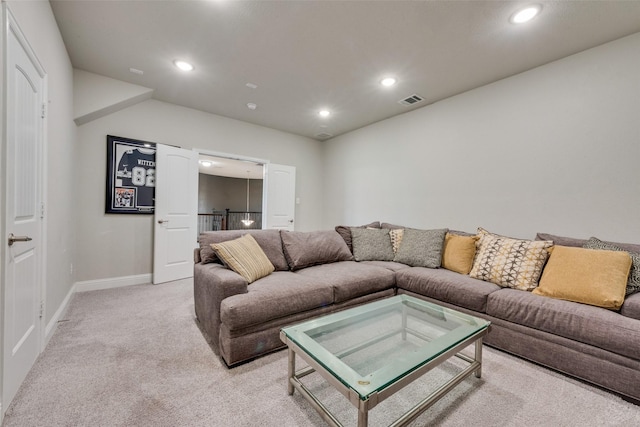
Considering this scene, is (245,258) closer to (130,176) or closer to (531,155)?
(130,176)

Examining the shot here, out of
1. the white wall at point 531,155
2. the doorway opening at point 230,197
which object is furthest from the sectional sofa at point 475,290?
the doorway opening at point 230,197

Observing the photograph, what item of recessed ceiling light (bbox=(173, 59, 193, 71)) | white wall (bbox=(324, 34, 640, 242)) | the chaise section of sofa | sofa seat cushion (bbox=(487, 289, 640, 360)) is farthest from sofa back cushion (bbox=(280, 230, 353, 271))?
recessed ceiling light (bbox=(173, 59, 193, 71))

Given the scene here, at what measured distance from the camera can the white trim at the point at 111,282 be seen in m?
3.28

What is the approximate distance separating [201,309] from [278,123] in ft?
11.3

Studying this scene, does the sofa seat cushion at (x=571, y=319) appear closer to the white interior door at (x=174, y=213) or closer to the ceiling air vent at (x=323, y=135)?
the white interior door at (x=174, y=213)

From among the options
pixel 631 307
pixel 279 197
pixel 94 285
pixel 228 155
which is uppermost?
pixel 228 155

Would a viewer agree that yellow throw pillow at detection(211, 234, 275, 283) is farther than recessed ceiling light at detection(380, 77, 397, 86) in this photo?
No

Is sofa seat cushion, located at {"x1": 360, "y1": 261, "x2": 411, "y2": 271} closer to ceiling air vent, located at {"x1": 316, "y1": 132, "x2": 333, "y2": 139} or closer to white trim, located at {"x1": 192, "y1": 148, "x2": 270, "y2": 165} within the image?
white trim, located at {"x1": 192, "y1": 148, "x2": 270, "y2": 165}

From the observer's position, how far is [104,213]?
3.45 meters

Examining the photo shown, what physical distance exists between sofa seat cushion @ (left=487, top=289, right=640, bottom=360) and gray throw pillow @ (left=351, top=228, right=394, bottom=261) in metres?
1.40

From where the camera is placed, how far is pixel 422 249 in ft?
10.0

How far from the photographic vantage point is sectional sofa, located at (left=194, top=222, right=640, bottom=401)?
1.67 metres

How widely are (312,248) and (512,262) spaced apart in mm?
1912

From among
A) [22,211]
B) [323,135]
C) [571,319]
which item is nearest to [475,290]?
[571,319]
